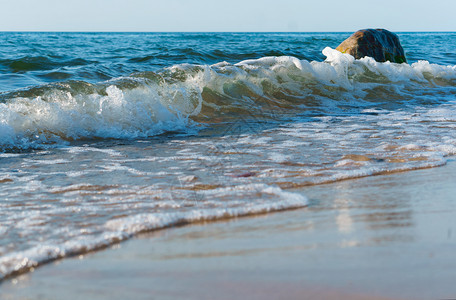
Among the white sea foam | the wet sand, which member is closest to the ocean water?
the white sea foam

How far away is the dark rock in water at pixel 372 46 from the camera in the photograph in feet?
32.2

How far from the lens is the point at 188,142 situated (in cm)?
437

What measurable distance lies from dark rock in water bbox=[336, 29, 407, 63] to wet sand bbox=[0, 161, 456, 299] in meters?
7.85

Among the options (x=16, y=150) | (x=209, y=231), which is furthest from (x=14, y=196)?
(x=16, y=150)

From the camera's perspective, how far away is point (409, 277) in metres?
1.58

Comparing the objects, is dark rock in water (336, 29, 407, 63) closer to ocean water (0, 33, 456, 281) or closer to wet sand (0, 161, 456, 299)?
ocean water (0, 33, 456, 281)

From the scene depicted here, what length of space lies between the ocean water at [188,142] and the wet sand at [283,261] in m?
0.18

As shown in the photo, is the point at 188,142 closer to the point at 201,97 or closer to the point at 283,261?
the point at 201,97

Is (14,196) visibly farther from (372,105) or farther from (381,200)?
(372,105)

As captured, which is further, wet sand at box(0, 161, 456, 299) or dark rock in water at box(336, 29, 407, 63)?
dark rock in water at box(336, 29, 407, 63)

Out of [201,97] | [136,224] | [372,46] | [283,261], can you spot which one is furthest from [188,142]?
[372,46]

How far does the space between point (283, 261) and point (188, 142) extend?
107 inches

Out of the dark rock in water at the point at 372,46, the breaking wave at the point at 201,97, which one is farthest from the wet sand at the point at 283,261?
the dark rock in water at the point at 372,46

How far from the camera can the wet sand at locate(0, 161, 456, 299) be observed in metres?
1.53
